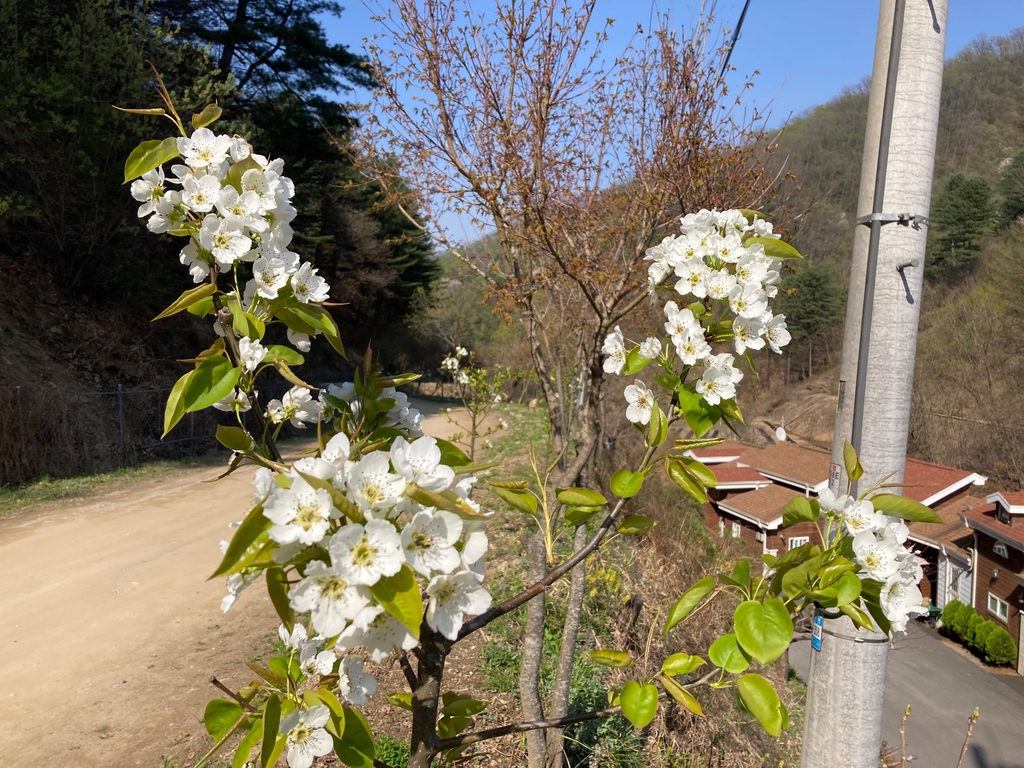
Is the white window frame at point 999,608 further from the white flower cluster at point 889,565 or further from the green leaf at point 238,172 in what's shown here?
the green leaf at point 238,172

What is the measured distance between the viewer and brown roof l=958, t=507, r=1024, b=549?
46.7 ft

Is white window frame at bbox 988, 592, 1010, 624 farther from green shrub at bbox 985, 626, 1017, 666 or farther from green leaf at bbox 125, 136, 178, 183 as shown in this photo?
green leaf at bbox 125, 136, 178, 183

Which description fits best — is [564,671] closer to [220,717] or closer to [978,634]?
[220,717]

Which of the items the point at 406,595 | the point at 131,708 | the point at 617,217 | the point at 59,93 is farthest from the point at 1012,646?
the point at 59,93

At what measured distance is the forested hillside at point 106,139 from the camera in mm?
10164

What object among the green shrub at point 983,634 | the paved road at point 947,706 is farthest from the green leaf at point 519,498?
the green shrub at point 983,634

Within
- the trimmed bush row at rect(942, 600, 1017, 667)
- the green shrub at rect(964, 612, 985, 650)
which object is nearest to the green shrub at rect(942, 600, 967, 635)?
the trimmed bush row at rect(942, 600, 1017, 667)

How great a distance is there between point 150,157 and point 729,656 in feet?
3.52

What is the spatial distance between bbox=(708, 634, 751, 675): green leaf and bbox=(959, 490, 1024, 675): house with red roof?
17234 mm

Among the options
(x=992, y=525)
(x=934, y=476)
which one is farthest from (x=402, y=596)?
(x=934, y=476)

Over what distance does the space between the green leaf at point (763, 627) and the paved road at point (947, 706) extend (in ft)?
34.4

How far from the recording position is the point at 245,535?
65 cm

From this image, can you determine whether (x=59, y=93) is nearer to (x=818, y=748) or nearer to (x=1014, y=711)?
(x=818, y=748)

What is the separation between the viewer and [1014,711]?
12930 millimetres
